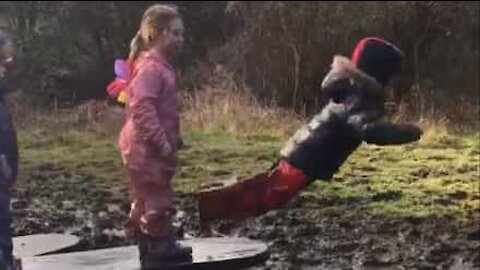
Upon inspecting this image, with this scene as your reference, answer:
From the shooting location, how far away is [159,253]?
561 cm

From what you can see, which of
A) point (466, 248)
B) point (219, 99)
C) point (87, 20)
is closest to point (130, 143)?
point (466, 248)

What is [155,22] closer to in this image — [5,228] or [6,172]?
[6,172]

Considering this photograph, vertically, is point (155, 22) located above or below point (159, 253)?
above

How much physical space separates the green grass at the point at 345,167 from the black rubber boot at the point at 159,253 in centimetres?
283

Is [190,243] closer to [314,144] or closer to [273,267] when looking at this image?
[273,267]

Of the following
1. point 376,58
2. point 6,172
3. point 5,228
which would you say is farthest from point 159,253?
point 376,58

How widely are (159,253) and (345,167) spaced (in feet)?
14.2

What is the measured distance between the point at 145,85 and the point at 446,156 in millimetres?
5240

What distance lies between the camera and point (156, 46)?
5.49m

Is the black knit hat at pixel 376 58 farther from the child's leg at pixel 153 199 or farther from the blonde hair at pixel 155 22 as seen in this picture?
the child's leg at pixel 153 199

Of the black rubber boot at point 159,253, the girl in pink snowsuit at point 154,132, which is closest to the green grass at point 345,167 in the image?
the black rubber boot at point 159,253

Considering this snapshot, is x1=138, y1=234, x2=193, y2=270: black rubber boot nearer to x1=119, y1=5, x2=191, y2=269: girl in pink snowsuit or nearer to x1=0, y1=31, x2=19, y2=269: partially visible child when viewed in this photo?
x1=119, y1=5, x2=191, y2=269: girl in pink snowsuit

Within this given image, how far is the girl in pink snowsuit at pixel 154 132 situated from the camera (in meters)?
5.32

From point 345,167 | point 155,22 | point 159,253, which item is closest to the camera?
point 155,22
